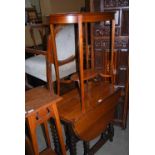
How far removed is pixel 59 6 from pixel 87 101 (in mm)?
3525

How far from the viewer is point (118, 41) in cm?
181

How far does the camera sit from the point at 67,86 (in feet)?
9.21

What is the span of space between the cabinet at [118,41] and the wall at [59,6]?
268 cm

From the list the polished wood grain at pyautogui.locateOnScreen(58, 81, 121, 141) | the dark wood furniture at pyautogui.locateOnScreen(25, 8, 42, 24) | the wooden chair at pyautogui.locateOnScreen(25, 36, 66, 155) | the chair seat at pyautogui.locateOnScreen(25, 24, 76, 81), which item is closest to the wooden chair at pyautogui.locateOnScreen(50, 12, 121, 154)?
the polished wood grain at pyautogui.locateOnScreen(58, 81, 121, 141)

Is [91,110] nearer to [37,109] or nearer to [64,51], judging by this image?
[37,109]

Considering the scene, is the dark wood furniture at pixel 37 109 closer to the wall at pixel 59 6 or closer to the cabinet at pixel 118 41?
the cabinet at pixel 118 41

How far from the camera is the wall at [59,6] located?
419 centimetres

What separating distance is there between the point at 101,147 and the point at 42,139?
1.93 feet

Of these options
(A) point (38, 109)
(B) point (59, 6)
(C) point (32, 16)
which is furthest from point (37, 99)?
(B) point (59, 6)

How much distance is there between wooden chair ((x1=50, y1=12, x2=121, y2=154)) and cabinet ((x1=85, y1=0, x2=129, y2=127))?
100 millimetres

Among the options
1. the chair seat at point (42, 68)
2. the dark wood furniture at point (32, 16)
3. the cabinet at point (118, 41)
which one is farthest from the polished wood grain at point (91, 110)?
the dark wood furniture at point (32, 16)

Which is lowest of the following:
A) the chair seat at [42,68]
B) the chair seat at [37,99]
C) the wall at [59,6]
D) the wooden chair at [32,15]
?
the chair seat at [37,99]
